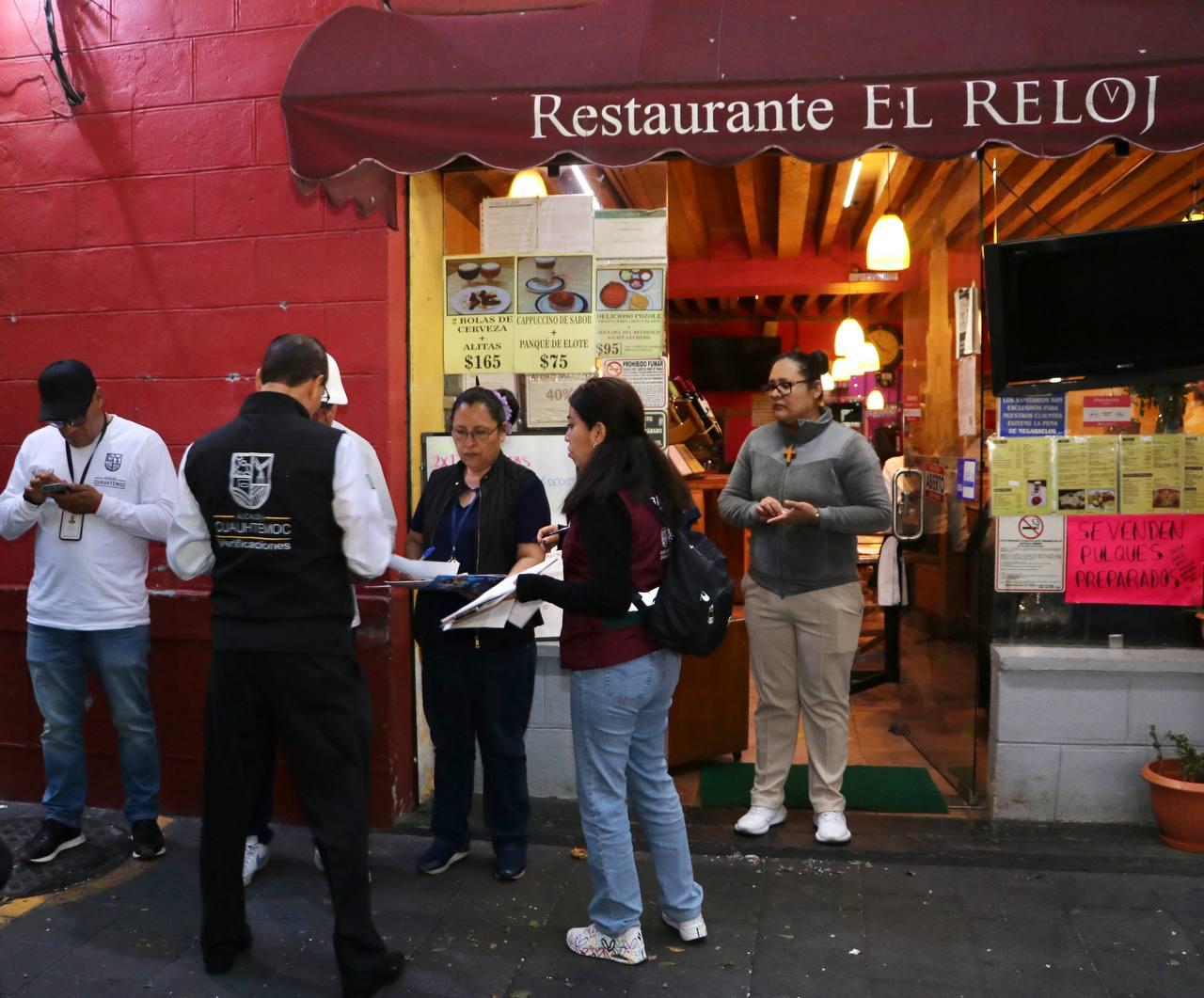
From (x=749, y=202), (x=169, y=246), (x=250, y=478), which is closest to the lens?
(x=250, y=478)

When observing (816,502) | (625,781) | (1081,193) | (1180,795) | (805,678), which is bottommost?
(1180,795)

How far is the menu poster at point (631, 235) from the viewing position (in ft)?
15.3

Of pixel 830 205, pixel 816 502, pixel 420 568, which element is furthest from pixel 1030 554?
pixel 830 205

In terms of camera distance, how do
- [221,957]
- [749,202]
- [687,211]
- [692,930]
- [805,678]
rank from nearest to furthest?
1. [221,957]
2. [692,930]
3. [805,678]
4. [749,202]
5. [687,211]

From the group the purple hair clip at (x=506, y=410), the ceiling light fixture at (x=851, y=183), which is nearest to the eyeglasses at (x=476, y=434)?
the purple hair clip at (x=506, y=410)

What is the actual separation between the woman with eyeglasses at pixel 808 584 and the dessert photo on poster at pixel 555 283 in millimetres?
905

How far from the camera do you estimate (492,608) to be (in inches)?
133

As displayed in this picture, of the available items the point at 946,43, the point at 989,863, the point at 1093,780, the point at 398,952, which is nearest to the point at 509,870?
the point at 398,952

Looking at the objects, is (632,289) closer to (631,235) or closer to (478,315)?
(631,235)

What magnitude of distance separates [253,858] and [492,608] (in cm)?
142

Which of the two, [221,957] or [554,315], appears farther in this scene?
[554,315]

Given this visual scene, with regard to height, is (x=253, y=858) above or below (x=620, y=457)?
below

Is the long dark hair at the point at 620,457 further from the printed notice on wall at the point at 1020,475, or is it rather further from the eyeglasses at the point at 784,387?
the printed notice on wall at the point at 1020,475

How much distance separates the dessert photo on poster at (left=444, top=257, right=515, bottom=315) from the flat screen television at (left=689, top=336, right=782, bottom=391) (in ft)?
33.2
